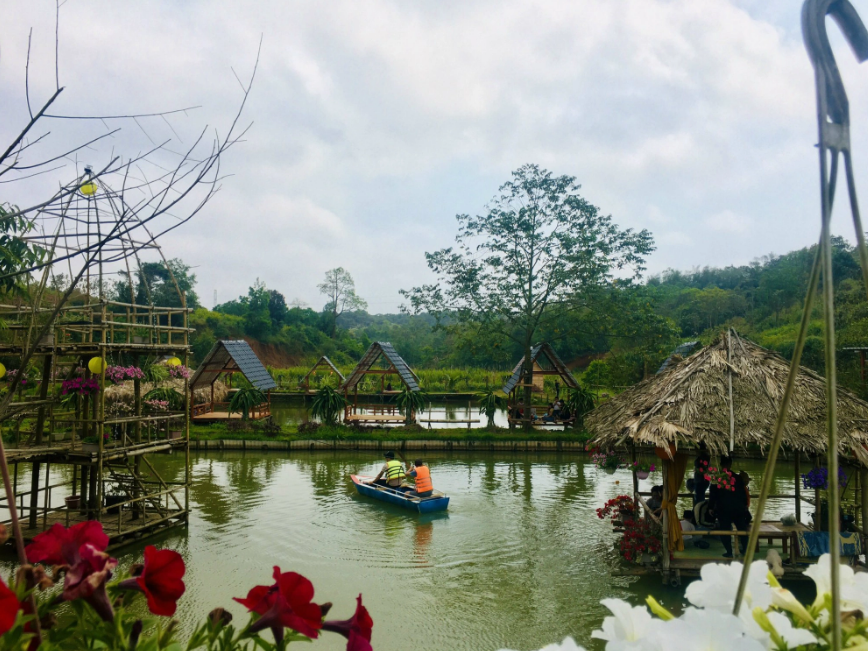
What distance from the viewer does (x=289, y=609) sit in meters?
1.04

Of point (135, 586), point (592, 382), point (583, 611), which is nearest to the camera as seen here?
point (135, 586)

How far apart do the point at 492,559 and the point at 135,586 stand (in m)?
7.52

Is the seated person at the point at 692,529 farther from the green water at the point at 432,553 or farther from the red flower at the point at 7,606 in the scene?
the red flower at the point at 7,606

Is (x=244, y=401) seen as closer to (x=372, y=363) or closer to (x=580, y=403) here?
(x=372, y=363)

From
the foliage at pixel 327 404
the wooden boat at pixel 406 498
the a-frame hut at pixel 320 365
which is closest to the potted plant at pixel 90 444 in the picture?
the wooden boat at pixel 406 498

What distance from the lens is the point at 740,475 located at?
6.93 m

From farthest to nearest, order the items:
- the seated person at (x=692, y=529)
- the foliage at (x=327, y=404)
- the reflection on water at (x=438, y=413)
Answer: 1. the reflection on water at (x=438, y=413)
2. the foliage at (x=327, y=404)
3. the seated person at (x=692, y=529)

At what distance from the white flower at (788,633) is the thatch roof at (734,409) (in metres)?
6.06

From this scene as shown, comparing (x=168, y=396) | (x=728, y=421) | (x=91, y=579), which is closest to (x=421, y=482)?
(x=728, y=421)

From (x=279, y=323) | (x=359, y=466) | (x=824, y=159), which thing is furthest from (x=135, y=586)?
(x=279, y=323)

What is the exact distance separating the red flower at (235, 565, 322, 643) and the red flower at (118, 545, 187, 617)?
0.10 m

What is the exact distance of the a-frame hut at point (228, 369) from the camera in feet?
60.0

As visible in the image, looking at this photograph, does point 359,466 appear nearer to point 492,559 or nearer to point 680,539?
point 492,559

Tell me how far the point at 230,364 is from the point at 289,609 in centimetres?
1972
